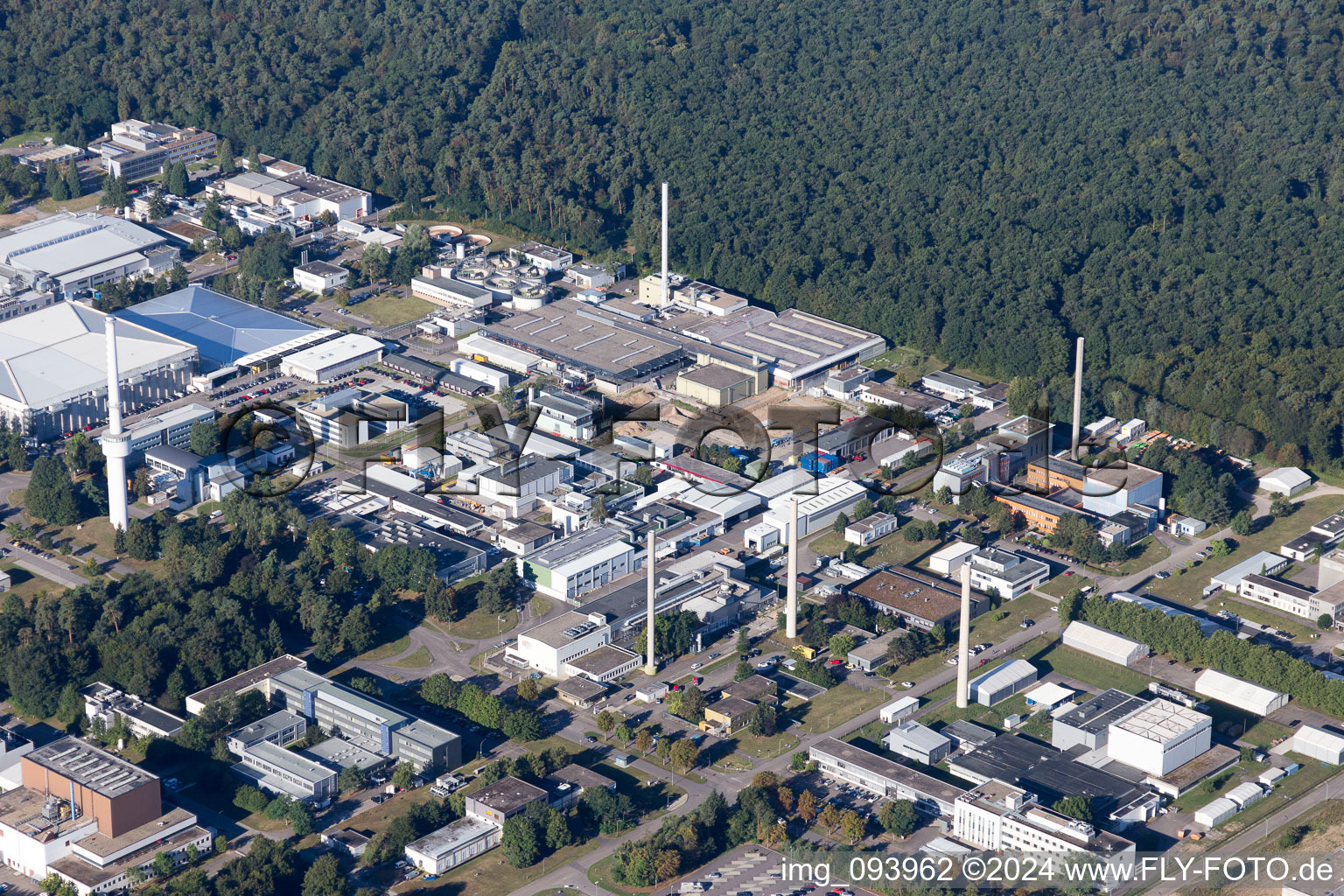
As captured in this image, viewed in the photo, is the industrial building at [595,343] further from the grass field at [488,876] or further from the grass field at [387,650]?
the grass field at [488,876]

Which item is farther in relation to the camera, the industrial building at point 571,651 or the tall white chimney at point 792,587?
the tall white chimney at point 792,587

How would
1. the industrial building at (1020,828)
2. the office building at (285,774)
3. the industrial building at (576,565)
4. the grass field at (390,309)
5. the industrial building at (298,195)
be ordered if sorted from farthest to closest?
the industrial building at (298,195) < the grass field at (390,309) < the industrial building at (576,565) < the office building at (285,774) < the industrial building at (1020,828)

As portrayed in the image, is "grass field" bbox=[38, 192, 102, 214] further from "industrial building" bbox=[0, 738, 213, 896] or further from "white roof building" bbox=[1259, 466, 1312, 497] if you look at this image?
"white roof building" bbox=[1259, 466, 1312, 497]

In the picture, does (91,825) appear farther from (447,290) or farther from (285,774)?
(447,290)

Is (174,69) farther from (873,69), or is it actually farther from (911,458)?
(911,458)

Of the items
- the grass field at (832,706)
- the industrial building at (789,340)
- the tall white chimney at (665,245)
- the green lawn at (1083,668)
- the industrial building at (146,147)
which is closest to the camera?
the grass field at (832,706)

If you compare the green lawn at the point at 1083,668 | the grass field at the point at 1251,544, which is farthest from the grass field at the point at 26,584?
the grass field at the point at 1251,544

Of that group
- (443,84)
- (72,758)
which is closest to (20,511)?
(72,758)

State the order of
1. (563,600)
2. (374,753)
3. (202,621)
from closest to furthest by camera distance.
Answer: (374,753) → (202,621) → (563,600)
